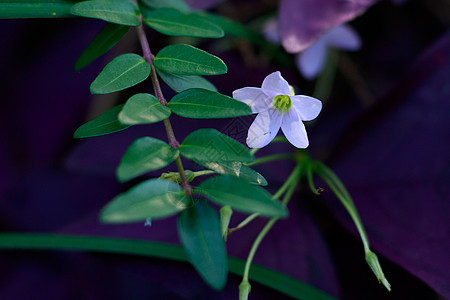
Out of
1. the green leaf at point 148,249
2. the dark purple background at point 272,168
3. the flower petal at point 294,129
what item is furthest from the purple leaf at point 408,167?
the flower petal at point 294,129

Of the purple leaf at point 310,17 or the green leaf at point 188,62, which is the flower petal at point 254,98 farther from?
the purple leaf at point 310,17

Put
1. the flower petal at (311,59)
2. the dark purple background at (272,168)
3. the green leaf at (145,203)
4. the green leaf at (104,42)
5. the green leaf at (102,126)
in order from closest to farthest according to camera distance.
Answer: the green leaf at (145,203), the green leaf at (102,126), the green leaf at (104,42), the dark purple background at (272,168), the flower petal at (311,59)

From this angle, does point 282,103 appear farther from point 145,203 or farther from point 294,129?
point 145,203

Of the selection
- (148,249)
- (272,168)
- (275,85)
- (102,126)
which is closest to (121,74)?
(102,126)

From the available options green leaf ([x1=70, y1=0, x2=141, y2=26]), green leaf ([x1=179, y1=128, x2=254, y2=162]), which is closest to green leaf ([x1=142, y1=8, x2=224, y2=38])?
green leaf ([x1=70, y1=0, x2=141, y2=26])

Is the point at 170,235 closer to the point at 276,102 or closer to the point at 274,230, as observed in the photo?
the point at 274,230

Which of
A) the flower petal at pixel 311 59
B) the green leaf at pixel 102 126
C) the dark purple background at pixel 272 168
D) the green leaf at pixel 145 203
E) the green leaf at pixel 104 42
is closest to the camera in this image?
the green leaf at pixel 145 203
